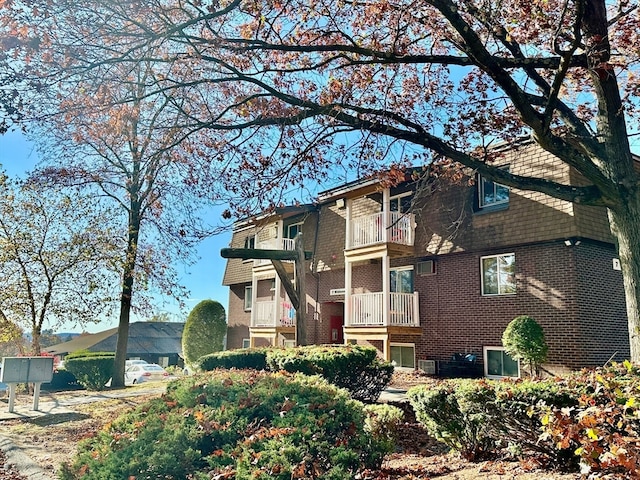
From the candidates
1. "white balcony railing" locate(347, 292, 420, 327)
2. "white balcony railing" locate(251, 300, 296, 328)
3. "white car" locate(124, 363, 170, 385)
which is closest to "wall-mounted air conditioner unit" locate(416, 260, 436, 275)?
"white balcony railing" locate(347, 292, 420, 327)

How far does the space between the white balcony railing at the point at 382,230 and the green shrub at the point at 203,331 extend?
36.2 feet

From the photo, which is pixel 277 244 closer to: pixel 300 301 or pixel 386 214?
pixel 386 214

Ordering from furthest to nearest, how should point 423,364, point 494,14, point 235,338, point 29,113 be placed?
point 235,338 → point 423,364 → point 494,14 → point 29,113

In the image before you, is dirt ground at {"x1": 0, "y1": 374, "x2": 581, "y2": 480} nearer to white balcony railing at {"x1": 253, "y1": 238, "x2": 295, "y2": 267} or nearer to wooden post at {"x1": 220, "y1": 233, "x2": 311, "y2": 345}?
wooden post at {"x1": 220, "y1": 233, "x2": 311, "y2": 345}

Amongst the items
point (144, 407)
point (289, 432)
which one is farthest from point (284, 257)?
point (289, 432)

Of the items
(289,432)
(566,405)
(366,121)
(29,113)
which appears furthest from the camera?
(366,121)

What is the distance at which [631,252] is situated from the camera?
740 cm

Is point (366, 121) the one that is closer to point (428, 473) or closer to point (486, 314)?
point (428, 473)

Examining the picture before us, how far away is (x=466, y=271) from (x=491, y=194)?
2451mm

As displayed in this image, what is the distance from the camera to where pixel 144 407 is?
4.82 meters

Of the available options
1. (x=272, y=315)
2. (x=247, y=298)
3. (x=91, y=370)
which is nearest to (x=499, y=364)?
(x=272, y=315)

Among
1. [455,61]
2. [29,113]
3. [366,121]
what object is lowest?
[29,113]

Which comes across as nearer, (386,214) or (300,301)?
(300,301)

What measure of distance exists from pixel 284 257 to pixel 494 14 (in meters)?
8.98
